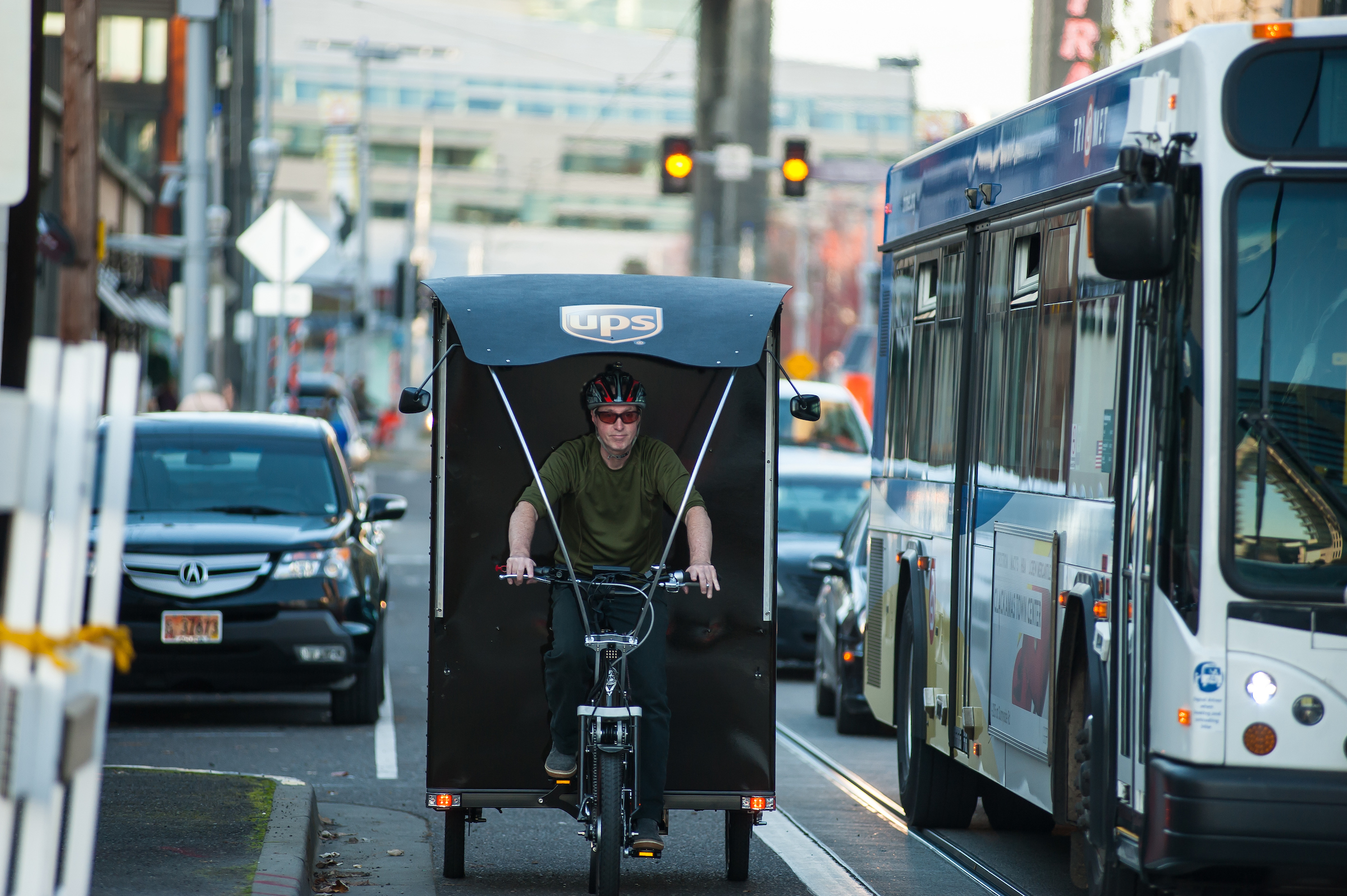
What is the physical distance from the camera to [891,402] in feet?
36.0

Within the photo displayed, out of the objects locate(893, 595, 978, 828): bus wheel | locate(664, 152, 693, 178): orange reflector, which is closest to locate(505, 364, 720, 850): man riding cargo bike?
locate(893, 595, 978, 828): bus wheel

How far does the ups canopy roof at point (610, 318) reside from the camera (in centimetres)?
786

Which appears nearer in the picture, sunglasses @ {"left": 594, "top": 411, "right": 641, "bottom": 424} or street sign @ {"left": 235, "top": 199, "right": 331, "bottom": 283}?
sunglasses @ {"left": 594, "top": 411, "right": 641, "bottom": 424}

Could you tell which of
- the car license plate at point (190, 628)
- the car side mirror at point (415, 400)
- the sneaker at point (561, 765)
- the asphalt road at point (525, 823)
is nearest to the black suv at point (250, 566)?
the car license plate at point (190, 628)

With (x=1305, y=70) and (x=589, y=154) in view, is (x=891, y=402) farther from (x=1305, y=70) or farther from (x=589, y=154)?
(x=589, y=154)

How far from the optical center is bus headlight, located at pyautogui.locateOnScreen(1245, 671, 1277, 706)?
19.9ft

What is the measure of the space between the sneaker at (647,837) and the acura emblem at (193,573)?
5392mm

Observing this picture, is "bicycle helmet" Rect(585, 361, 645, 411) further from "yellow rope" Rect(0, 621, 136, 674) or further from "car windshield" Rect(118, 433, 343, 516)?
"car windshield" Rect(118, 433, 343, 516)

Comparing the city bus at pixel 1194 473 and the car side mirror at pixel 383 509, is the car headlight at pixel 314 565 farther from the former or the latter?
the city bus at pixel 1194 473

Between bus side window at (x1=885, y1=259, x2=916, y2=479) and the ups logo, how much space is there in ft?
9.23

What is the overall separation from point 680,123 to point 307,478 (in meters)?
115

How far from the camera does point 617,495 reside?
7918 mm

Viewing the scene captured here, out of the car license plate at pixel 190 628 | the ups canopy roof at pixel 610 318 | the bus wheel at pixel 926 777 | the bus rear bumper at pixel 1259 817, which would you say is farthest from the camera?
the car license plate at pixel 190 628

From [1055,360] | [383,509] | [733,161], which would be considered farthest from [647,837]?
[733,161]
